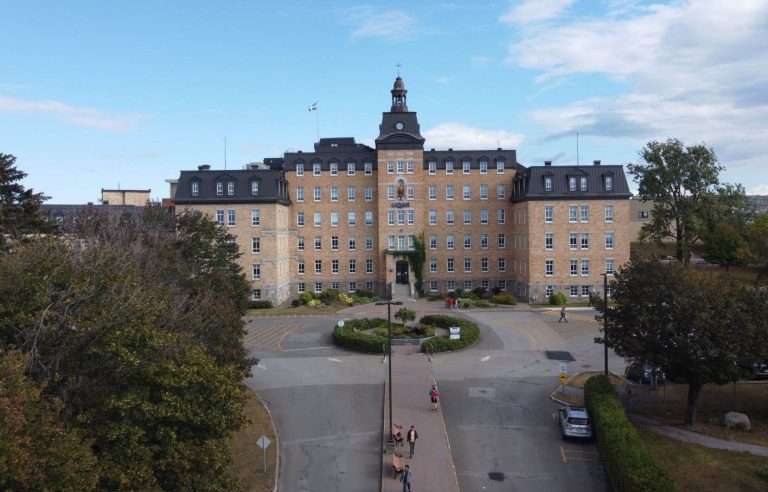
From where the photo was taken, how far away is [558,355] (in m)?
39.4

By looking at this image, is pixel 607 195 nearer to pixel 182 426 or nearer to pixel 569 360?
pixel 569 360

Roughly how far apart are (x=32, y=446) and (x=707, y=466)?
21.6 m

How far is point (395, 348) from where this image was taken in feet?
135

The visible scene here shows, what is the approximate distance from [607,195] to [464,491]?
45432 millimetres

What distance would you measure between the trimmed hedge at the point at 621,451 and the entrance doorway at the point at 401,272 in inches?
1519

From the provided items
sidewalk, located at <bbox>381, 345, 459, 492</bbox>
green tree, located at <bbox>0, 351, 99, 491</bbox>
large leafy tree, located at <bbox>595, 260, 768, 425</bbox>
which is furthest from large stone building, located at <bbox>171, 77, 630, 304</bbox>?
green tree, located at <bbox>0, 351, 99, 491</bbox>

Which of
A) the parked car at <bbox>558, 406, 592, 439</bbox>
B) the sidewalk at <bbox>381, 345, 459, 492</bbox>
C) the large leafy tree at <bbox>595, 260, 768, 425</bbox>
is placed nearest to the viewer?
the sidewalk at <bbox>381, 345, 459, 492</bbox>

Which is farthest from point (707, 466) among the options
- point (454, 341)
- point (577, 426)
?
point (454, 341)

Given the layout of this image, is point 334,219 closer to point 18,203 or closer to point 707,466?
point 18,203

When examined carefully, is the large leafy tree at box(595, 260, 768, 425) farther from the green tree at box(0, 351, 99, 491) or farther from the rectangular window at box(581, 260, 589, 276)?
the rectangular window at box(581, 260, 589, 276)

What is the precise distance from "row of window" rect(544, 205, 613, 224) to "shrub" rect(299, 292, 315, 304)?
24.5 m

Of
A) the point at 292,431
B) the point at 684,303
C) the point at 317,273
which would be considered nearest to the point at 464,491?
the point at 292,431

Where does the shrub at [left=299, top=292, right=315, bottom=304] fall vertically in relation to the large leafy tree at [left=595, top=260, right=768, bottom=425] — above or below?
below

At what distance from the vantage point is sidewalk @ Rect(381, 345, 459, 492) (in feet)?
70.1
